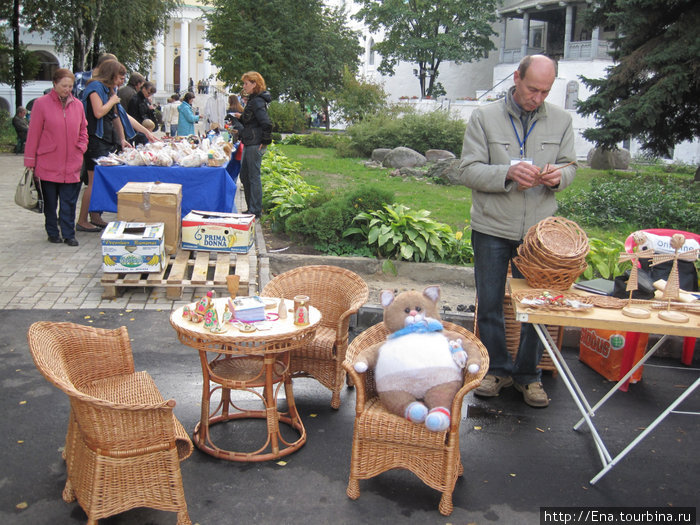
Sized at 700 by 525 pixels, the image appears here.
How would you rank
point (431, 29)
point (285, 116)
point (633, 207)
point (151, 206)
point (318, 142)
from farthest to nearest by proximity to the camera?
point (431, 29) < point (285, 116) < point (318, 142) < point (633, 207) < point (151, 206)

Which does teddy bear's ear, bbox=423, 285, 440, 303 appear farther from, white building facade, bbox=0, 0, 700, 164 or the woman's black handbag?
white building facade, bbox=0, 0, 700, 164

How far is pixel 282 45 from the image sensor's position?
3247cm

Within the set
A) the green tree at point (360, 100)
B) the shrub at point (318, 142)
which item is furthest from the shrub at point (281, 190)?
the green tree at point (360, 100)

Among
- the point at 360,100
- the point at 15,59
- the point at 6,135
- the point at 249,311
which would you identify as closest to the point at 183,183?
the point at 249,311

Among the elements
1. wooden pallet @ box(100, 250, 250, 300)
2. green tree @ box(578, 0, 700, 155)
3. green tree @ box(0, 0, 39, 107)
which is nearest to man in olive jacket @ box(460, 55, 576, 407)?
wooden pallet @ box(100, 250, 250, 300)

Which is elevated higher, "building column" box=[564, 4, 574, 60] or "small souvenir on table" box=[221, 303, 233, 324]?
"building column" box=[564, 4, 574, 60]

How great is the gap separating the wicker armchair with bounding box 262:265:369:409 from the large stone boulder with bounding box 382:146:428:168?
1415 centimetres

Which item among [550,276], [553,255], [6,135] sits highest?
[6,135]

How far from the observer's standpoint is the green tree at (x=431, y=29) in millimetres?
39875

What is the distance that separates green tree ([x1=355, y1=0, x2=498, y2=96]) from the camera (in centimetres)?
3988

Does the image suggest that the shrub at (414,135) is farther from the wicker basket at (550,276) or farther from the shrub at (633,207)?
the wicker basket at (550,276)

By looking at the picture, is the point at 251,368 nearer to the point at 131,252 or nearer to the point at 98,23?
the point at 131,252

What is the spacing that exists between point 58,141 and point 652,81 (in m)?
10.8

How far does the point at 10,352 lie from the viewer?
4.94 meters
